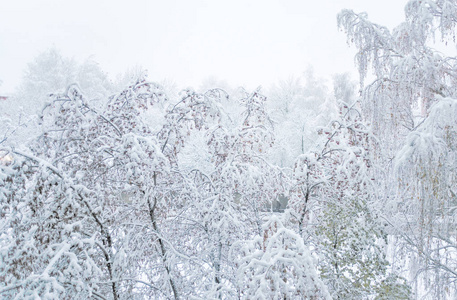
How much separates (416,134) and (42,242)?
3.33 metres

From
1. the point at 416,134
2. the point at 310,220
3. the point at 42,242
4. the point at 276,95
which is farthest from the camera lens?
the point at 276,95

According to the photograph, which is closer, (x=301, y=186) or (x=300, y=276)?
(x=300, y=276)

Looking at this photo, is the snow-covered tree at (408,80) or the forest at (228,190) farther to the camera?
the snow-covered tree at (408,80)

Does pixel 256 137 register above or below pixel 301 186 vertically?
above

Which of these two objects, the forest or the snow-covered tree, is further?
the snow-covered tree

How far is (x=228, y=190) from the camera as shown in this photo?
416cm

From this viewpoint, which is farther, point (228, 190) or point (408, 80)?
point (228, 190)

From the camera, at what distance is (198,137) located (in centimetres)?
1495

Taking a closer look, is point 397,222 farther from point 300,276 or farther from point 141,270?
point 141,270

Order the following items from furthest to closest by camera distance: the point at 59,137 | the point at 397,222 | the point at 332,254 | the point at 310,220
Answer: the point at 310,220
the point at 397,222
the point at 332,254
the point at 59,137

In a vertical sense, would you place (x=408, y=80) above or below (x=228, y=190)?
above

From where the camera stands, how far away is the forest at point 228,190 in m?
2.40

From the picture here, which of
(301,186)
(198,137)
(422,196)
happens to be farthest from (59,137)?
(198,137)

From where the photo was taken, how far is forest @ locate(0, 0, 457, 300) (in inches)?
94.5
